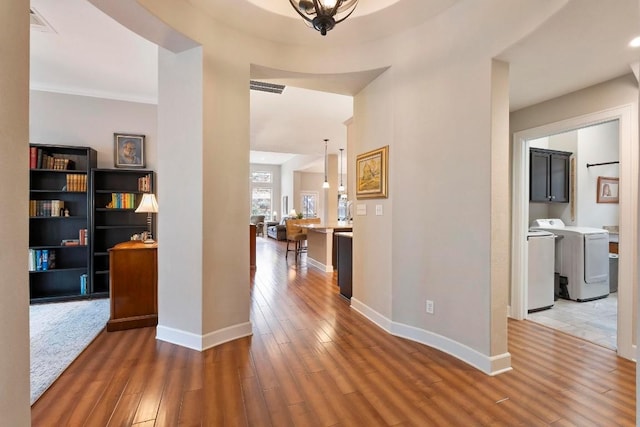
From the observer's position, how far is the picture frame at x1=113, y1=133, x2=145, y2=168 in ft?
14.0

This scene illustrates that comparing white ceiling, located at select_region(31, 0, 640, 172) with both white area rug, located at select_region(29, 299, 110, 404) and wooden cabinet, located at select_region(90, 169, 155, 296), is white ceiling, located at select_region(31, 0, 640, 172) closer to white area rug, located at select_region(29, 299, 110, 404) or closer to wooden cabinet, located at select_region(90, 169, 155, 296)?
wooden cabinet, located at select_region(90, 169, 155, 296)

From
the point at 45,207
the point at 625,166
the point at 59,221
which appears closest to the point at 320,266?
the point at 59,221

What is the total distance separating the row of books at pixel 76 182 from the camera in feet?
12.9

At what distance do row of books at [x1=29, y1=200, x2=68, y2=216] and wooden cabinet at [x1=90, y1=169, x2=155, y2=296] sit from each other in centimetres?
42

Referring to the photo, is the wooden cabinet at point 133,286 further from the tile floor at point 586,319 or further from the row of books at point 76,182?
the tile floor at point 586,319

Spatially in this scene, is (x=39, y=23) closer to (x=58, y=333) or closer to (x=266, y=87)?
(x=266, y=87)

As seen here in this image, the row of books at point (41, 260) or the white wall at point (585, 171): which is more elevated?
the white wall at point (585, 171)

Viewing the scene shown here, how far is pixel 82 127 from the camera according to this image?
13.7 feet

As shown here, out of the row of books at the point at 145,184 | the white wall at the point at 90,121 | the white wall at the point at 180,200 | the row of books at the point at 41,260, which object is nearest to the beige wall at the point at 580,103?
the white wall at the point at 180,200

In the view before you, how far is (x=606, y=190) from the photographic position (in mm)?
4535

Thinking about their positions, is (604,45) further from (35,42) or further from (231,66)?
(35,42)

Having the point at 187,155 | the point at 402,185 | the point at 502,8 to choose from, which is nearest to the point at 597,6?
the point at 502,8

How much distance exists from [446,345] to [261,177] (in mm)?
12938

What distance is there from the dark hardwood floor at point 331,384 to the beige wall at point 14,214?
86cm
